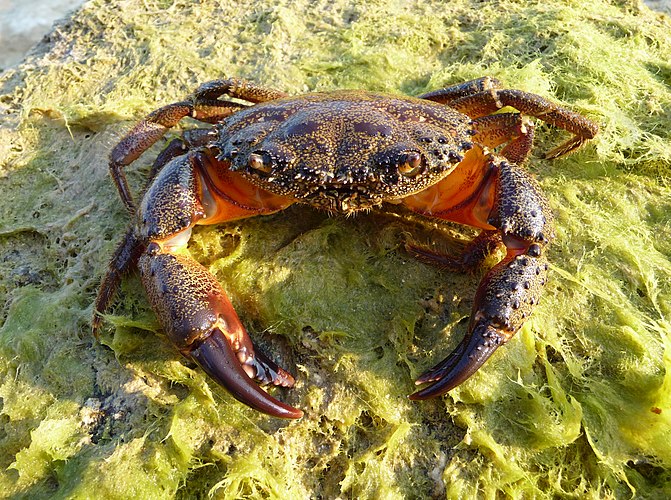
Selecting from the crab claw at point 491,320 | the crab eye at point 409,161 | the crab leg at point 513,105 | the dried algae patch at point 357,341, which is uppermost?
the crab eye at point 409,161

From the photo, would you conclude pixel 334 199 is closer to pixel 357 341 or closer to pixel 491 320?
pixel 357 341

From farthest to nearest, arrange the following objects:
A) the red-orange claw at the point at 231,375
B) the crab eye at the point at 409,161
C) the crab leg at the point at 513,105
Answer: the crab leg at the point at 513,105 < the crab eye at the point at 409,161 < the red-orange claw at the point at 231,375

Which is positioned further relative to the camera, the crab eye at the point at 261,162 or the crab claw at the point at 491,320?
the crab eye at the point at 261,162

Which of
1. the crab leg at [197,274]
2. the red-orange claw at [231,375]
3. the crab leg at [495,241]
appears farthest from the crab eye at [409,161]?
the red-orange claw at [231,375]

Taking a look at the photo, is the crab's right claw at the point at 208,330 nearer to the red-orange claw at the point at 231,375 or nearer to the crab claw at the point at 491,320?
the red-orange claw at the point at 231,375

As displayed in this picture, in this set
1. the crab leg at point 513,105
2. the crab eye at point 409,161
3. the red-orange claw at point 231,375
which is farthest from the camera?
the crab leg at point 513,105

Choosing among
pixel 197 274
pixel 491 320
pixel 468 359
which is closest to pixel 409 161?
pixel 491 320

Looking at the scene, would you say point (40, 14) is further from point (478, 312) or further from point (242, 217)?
point (478, 312)

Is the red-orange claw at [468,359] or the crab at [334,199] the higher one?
the crab at [334,199]
